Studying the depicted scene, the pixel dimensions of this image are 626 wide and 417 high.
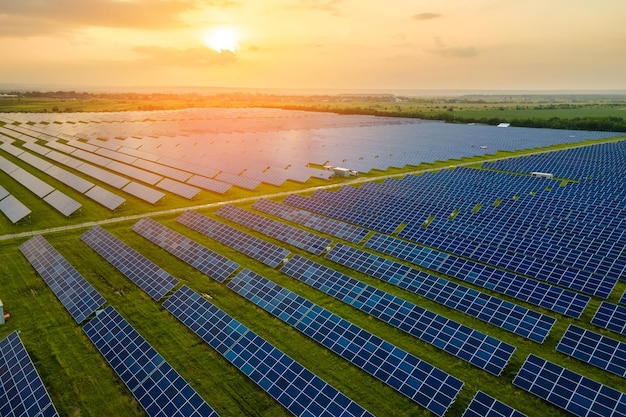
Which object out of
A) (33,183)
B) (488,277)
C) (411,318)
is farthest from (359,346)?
(33,183)

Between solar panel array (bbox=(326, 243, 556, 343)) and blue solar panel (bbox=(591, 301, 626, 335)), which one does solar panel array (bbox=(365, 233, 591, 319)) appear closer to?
blue solar panel (bbox=(591, 301, 626, 335))

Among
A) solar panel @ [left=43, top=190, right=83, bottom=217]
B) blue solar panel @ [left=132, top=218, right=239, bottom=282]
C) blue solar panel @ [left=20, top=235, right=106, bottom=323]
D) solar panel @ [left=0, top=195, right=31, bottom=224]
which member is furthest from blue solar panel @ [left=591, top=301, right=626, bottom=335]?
solar panel @ [left=0, top=195, right=31, bottom=224]

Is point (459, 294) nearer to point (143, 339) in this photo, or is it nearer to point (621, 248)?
point (621, 248)

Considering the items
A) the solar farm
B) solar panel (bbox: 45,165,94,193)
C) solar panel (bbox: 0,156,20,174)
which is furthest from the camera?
solar panel (bbox: 0,156,20,174)

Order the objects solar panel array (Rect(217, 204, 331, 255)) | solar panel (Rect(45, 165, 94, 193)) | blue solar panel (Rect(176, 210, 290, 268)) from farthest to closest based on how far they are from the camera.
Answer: solar panel (Rect(45, 165, 94, 193))
solar panel array (Rect(217, 204, 331, 255))
blue solar panel (Rect(176, 210, 290, 268))

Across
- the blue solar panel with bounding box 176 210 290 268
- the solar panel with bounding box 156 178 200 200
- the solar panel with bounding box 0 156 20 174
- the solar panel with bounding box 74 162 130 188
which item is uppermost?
the solar panel with bounding box 0 156 20 174
